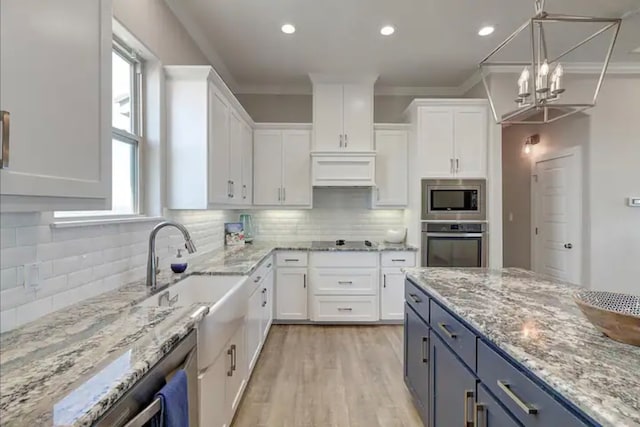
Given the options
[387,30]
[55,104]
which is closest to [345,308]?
[387,30]

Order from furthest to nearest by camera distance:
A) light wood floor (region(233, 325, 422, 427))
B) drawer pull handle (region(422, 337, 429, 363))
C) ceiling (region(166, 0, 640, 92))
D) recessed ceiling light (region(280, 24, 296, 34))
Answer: recessed ceiling light (region(280, 24, 296, 34)), ceiling (region(166, 0, 640, 92)), light wood floor (region(233, 325, 422, 427)), drawer pull handle (region(422, 337, 429, 363))

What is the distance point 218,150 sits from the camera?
2.97 m

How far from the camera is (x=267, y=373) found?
9.85ft

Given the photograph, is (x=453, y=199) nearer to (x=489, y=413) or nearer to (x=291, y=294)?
(x=291, y=294)

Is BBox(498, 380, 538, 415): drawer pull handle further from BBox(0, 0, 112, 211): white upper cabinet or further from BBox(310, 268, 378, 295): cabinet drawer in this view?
BBox(310, 268, 378, 295): cabinet drawer

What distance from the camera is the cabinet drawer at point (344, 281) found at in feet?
13.9

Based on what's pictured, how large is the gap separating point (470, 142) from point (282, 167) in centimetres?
230

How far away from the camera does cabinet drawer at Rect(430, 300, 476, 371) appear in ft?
4.93

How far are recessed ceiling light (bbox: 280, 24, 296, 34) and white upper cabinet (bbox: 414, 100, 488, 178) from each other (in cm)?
172

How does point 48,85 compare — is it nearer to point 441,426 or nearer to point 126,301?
point 126,301

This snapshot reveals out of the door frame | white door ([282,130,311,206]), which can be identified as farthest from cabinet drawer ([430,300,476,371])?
the door frame

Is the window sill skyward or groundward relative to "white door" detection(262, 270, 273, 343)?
skyward

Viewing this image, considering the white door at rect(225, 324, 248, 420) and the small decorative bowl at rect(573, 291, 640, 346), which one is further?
the white door at rect(225, 324, 248, 420)

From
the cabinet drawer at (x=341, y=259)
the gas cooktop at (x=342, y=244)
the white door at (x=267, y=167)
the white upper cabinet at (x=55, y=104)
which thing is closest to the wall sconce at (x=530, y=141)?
the gas cooktop at (x=342, y=244)
